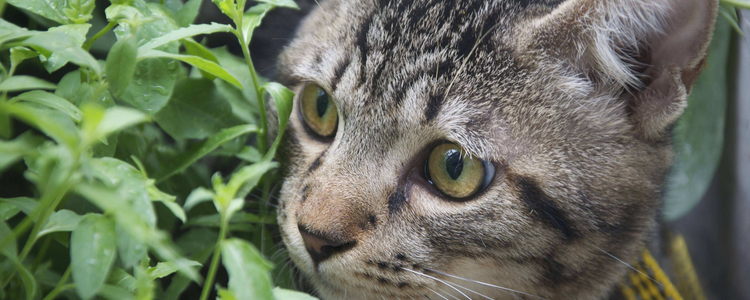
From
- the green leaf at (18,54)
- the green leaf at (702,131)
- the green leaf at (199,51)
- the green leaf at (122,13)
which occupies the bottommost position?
the green leaf at (18,54)

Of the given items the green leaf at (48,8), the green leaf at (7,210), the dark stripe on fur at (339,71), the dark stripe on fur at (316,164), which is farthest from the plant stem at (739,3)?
the green leaf at (7,210)

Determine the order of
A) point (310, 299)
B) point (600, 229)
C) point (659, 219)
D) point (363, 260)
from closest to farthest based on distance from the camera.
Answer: point (310, 299)
point (363, 260)
point (600, 229)
point (659, 219)

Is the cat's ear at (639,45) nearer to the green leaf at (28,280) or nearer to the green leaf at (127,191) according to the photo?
the green leaf at (127,191)

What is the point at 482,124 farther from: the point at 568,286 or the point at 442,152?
the point at 568,286

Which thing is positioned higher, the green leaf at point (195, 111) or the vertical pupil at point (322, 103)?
the vertical pupil at point (322, 103)

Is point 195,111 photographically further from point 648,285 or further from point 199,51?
point 648,285

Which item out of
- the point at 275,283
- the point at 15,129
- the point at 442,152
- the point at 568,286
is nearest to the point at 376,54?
the point at 442,152
